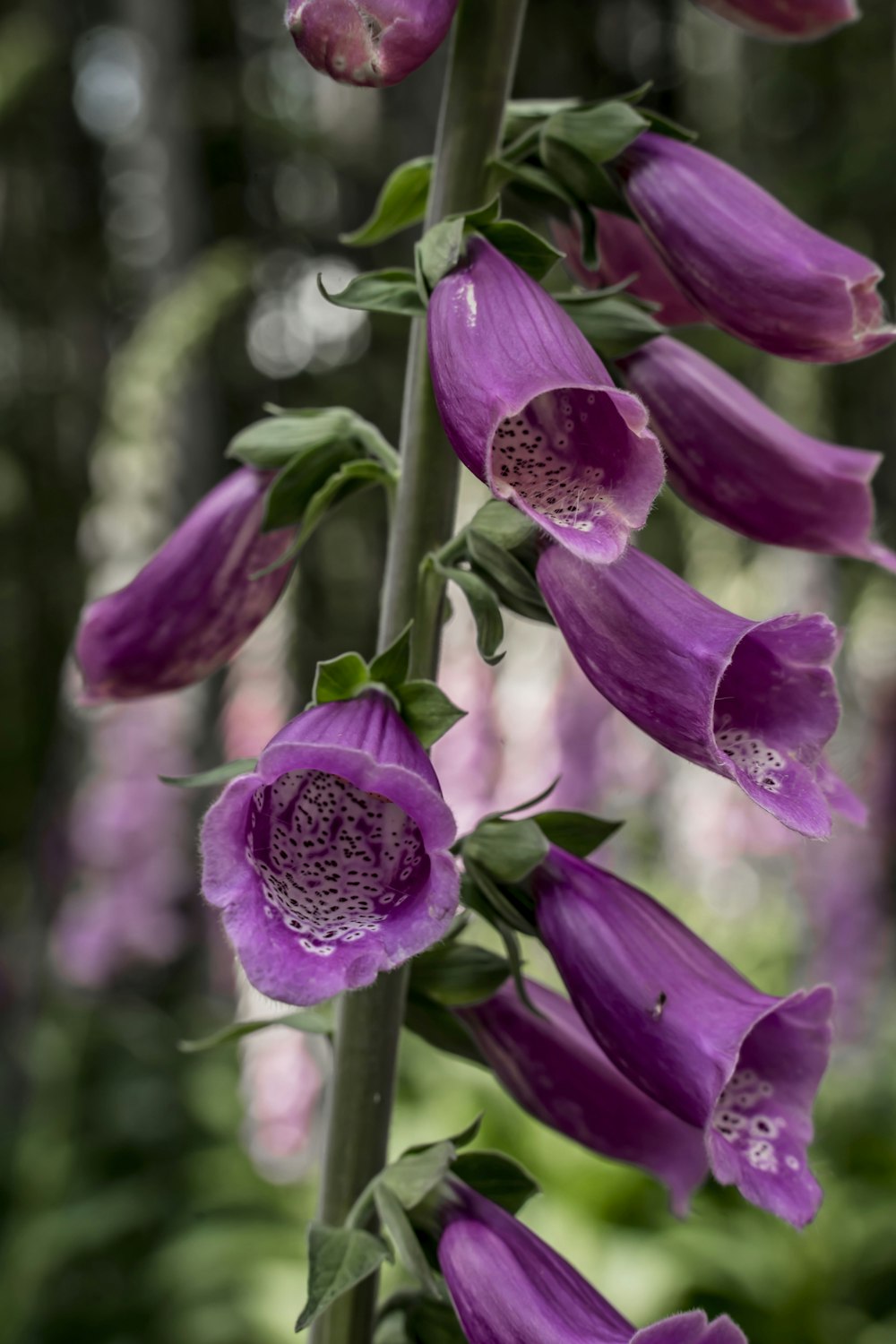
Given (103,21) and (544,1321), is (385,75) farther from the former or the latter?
(103,21)

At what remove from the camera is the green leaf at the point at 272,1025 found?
25.7 inches

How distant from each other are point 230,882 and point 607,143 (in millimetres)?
399

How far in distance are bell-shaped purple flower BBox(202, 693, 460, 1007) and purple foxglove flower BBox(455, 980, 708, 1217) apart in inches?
7.7

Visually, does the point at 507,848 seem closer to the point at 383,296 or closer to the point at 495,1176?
the point at 495,1176

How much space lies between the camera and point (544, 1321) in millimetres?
557

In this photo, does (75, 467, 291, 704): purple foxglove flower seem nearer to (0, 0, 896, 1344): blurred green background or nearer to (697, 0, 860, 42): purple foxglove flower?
(0, 0, 896, 1344): blurred green background

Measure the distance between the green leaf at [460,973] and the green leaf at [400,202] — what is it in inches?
15.3

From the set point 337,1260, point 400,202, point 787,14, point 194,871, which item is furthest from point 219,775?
point 194,871

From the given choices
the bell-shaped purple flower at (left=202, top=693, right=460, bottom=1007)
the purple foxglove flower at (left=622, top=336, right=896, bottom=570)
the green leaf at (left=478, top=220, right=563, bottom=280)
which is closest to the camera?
the bell-shaped purple flower at (left=202, top=693, right=460, bottom=1007)

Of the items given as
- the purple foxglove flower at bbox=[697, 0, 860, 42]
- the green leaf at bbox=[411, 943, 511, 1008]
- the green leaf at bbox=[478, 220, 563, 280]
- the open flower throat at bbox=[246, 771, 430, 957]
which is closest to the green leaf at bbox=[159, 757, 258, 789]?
the open flower throat at bbox=[246, 771, 430, 957]

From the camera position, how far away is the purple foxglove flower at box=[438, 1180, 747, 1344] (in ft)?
1.71

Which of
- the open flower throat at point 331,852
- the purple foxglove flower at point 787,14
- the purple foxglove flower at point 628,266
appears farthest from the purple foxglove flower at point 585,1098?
the purple foxglove flower at point 787,14

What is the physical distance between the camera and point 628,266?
741mm

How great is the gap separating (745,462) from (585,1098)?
0.36 meters
